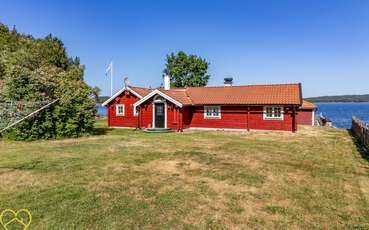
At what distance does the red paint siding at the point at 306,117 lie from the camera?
86.3 ft

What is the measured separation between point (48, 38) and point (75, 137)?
29.9 meters

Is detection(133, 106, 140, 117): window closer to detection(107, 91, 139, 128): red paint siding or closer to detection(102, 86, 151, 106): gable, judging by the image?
detection(107, 91, 139, 128): red paint siding

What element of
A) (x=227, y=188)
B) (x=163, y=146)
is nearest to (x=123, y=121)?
(x=163, y=146)

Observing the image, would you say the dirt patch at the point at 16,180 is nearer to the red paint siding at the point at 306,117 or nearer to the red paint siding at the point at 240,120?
the red paint siding at the point at 240,120

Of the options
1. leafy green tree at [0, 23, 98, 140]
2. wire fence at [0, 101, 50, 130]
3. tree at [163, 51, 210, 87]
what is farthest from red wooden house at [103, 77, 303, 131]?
tree at [163, 51, 210, 87]

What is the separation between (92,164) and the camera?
27.0ft

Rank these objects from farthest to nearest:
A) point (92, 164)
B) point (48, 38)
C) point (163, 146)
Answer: point (48, 38), point (163, 146), point (92, 164)

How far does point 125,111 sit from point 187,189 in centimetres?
1671

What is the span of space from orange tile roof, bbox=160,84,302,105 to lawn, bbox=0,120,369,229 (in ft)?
27.3

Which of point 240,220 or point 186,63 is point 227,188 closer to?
point 240,220

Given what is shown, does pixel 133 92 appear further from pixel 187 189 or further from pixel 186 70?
pixel 186 70

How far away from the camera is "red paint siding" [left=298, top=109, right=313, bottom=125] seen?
26297mm

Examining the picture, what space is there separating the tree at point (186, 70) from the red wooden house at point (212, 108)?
84.1ft

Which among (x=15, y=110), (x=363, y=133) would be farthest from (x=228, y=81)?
(x=15, y=110)
